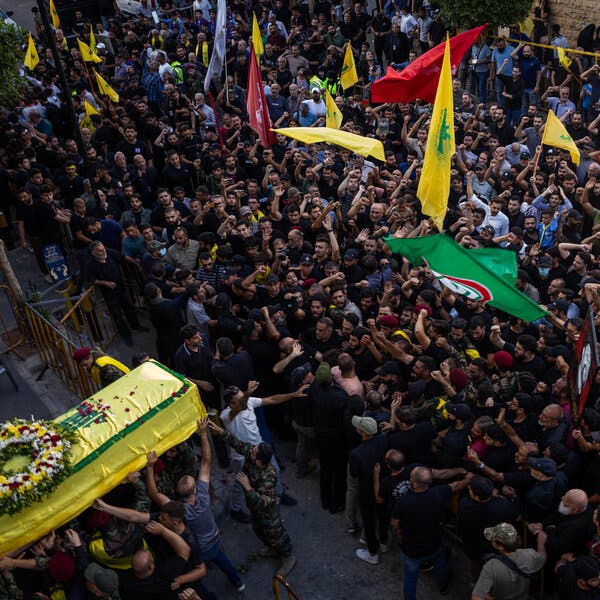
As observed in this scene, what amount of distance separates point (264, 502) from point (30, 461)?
2038 millimetres

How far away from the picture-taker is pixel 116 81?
62.1ft

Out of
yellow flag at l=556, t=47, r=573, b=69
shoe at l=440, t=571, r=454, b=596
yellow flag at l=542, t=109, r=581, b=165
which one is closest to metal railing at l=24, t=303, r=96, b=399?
shoe at l=440, t=571, r=454, b=596

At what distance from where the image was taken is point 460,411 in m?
6.93

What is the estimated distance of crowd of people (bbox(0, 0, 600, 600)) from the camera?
6.48 meters

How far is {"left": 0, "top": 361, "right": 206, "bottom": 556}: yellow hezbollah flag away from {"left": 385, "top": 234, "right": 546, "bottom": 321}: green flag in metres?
3.18

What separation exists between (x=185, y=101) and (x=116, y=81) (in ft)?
11.3

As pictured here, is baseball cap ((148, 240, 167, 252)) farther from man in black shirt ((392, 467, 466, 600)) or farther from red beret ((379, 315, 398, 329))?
man in black shirt ((392, 467, 466, 600))

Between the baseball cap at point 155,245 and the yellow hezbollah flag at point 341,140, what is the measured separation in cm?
279

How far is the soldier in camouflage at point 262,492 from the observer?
680 cm

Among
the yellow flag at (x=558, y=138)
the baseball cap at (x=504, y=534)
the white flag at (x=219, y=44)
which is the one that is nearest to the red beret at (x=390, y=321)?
the baseball cap at (x=504, y=534)

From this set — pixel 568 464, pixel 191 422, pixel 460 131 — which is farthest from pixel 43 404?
pixel 460 131

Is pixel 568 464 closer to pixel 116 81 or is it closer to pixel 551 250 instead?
pixel 551 250

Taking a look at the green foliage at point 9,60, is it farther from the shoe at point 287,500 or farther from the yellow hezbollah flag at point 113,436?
the shoe at point 287,500

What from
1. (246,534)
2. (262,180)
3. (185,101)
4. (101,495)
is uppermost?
(185,101)
